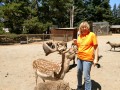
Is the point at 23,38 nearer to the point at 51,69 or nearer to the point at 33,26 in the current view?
the point at 33,26

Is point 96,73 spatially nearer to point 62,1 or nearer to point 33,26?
point 33,26

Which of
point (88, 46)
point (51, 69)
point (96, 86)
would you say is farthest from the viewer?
point (96, 86)

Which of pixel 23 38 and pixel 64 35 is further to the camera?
pixel 23 38

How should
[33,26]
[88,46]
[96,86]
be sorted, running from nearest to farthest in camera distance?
[88,46], [96,86], [33,26]

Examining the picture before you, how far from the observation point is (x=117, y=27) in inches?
2874

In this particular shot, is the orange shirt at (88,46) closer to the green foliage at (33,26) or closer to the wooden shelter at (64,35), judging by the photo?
the wooden shelter at (64,35)

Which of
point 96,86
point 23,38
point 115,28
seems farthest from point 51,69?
point 115,28

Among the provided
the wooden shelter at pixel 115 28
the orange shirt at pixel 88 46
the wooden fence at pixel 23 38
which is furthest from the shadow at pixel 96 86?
the wooden shelter at pixel 115 28

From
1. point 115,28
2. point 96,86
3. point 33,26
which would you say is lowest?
point 115,28

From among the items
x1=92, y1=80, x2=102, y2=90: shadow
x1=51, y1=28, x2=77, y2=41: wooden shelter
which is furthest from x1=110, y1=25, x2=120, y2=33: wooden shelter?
x1=92, y1=80, x2=102, y2=90: shadow

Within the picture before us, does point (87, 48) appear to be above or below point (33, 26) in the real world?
above

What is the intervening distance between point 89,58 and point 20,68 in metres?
6.09

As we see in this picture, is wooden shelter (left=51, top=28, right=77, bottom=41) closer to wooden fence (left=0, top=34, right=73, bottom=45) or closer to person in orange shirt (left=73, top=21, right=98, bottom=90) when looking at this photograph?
wooden fence (left=0, top=34, right=73, bottom=45)

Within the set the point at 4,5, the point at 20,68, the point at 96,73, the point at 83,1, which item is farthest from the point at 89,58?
the point at 83,1
